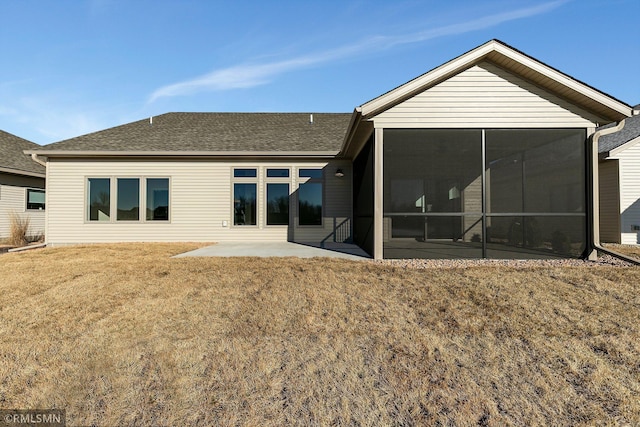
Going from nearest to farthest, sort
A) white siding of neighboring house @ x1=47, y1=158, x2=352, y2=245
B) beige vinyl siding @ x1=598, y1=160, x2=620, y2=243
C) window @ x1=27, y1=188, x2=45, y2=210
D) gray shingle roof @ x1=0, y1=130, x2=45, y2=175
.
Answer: white siding of neighboring house @ x1=47, y1=158, x2=352, y2=245, beige vinyl siding @ x1=598, y1=160, x2=620, y2=243, gray shingle roof @ x1=0, y1=130, x2=45, y2=175, window @ x1=27, y1=188, x2=45, y2=210

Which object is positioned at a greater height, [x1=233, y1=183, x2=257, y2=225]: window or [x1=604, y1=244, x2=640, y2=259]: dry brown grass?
[x1=233, y1=183, x2=257, y2=225]: window

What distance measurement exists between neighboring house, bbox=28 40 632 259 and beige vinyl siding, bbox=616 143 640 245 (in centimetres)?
156

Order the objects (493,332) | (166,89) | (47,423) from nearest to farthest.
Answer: (47,423) → (493,332) → (166,89)

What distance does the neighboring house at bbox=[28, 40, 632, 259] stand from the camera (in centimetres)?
645

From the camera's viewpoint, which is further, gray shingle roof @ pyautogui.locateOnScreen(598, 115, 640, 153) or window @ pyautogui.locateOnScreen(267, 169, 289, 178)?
gray shingle roof @ pyautogui.locateOnScreen(598, 115, 640, 153)

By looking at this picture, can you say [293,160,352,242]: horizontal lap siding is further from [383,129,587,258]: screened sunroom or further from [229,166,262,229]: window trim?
[383,129,587,258]: screened sunroom

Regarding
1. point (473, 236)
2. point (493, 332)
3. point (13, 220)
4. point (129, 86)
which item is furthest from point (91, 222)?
point (473, 236)

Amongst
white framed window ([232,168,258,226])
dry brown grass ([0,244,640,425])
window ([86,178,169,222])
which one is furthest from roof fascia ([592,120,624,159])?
window ([86,178,169,222])

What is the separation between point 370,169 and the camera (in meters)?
7.02

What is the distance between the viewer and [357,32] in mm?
10047

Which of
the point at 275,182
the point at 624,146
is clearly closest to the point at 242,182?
the point at 275,182

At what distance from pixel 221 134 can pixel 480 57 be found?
8675 mm

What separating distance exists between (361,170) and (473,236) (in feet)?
19.2

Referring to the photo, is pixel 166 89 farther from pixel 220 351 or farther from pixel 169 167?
pixel 220 351
